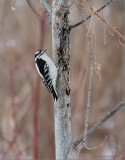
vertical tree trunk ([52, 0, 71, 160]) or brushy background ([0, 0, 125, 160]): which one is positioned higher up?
vertical tree trunk ([52, 0, 71, 160])

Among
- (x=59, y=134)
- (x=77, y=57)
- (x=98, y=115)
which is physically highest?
(x=59, y=134)

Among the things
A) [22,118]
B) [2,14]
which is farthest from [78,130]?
[2,14]

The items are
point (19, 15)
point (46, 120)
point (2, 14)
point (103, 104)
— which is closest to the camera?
point (2, 14)

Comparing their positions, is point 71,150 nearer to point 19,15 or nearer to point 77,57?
point 77,57

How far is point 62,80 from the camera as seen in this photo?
5.19 feet

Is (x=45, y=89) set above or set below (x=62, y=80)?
below

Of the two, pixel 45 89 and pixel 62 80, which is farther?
pixel 45 89

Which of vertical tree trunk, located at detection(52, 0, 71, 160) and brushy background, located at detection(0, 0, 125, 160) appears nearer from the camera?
vertical tree trunk, located at detection(52, 0, 71, 160)

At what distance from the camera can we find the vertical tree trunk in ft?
4.98

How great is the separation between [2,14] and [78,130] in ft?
9.06

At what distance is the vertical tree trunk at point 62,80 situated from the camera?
1.52 m

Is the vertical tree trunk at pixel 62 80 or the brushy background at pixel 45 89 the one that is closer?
the vertical tree trunk at pixel 62 80

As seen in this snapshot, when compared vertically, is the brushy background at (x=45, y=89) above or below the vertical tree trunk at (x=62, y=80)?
below

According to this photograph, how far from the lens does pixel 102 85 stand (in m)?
5.86
